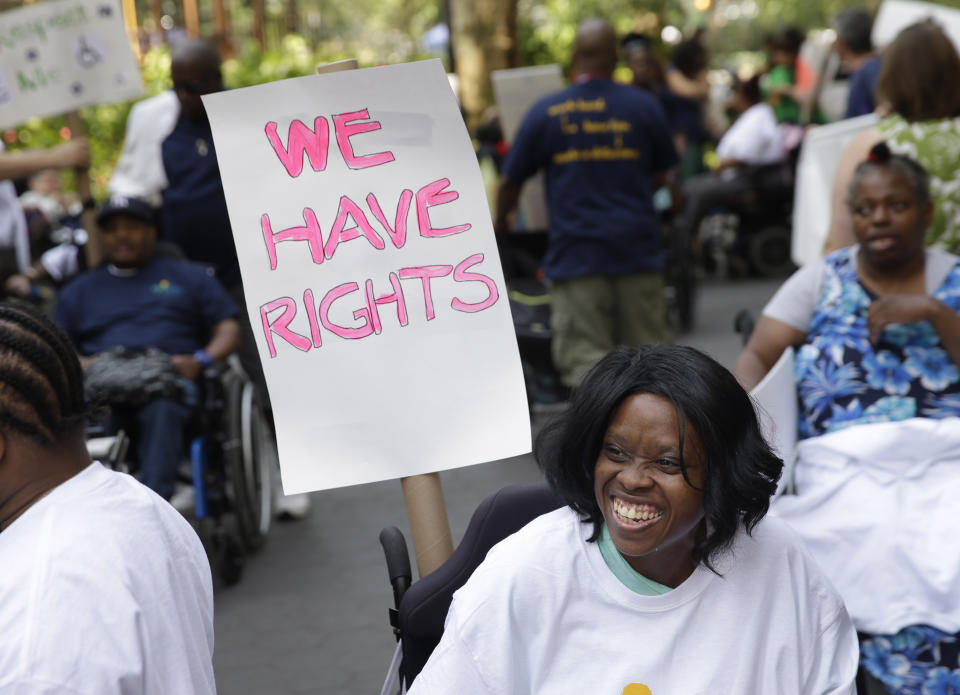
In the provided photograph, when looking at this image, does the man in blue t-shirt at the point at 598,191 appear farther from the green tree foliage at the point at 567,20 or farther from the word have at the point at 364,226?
the green tree foliage at the point at 567,20

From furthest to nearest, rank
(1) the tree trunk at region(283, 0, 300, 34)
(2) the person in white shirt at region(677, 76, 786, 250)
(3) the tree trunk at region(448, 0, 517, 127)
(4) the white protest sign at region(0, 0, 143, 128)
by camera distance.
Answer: (1) the tree trunk at region(283, 0, 300, 34)
(3) the tree trunk at region(448, 0, 517, 127)
(2) the person in white shirt at region(677, 76, 786, 250)
(4) the white protest sign at region(0, 0, 143, 128)

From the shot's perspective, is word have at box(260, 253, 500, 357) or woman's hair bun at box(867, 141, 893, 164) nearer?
word have at box(260, 253, 500, 357)

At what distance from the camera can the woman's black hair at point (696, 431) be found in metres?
Answer: 1.99

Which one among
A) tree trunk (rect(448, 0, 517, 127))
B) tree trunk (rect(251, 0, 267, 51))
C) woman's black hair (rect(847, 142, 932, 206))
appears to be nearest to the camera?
woman's black hair (rect(847, 142, 932, 206))

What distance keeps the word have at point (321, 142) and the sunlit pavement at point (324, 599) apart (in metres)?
2.04

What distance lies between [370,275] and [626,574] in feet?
2.48

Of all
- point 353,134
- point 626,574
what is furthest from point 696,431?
point 353,134

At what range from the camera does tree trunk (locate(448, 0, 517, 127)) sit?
11514 mm

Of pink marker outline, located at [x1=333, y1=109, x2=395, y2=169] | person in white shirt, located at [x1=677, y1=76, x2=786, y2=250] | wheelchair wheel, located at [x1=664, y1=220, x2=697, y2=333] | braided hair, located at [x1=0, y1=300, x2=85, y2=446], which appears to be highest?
pink marker outline, located at [x1=333, y1=109, x2=395, y2=169]

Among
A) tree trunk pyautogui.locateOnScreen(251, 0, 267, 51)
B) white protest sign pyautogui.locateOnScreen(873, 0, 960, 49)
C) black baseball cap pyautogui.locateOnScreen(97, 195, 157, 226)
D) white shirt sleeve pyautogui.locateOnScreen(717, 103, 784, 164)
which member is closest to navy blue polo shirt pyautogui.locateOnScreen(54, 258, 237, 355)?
black baseball cap pyautogui.locateOnScreen(97, 195, 157, 226)

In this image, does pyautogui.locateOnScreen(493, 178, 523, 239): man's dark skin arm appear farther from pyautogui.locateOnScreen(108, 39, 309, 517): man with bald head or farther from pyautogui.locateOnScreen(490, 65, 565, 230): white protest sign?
pyautogui.locateOnScreen(108, 39, 309, 517): man with bald head

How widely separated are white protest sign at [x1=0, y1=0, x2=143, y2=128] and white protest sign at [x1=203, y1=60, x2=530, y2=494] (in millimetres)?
3005

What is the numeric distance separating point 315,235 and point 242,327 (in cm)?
302

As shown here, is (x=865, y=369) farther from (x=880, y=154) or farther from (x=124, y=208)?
(x=124, y=208)
